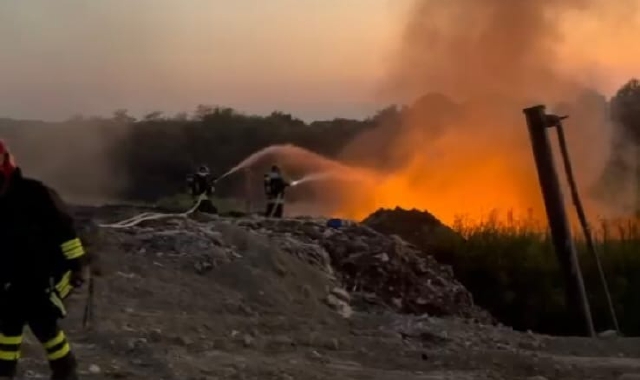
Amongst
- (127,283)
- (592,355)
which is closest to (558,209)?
(592,355)

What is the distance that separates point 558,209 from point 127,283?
188 inches

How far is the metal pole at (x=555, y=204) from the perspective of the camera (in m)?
12.9

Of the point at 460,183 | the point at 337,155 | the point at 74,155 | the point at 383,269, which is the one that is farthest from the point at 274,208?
the point at 74,155

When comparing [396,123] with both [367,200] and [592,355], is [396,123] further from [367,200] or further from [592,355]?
[592,355]

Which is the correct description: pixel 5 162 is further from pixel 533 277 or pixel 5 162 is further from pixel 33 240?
pixel 533 277

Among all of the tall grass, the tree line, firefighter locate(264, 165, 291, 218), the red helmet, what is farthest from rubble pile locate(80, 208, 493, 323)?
the tree line

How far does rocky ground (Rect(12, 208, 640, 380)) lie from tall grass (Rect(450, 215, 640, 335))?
1.98 m

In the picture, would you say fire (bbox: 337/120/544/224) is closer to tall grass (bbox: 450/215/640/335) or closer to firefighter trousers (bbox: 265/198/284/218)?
firefighter trousers (bbox: 265/198/284/218)

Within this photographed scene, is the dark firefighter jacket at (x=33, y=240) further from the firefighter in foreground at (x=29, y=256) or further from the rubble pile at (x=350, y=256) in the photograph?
the rubble pile at (x=350, y=256)

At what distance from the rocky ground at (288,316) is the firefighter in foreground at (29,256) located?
36.9 inches

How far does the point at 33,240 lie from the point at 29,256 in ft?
0.32

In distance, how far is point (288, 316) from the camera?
11.6 m

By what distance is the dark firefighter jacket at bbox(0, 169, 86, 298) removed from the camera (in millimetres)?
6945

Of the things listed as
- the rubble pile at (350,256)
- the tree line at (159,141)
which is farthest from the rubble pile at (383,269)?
the tree line at (159,141)
